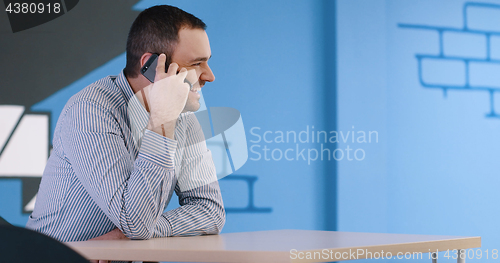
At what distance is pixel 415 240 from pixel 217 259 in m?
0.48

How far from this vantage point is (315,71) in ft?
9.61

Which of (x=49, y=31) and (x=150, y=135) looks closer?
(x=150, y=135)

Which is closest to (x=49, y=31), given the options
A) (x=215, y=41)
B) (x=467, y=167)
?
(x=215, y=41)

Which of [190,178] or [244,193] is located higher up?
[190,178]

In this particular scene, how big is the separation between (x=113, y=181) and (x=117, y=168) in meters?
0.04

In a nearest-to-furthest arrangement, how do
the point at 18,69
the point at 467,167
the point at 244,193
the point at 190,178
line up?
the point at 190,178 < the point at 18,69 < the point at 244,193 < the point at 467,167

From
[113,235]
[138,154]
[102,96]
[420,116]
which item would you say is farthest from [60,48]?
[420,116]

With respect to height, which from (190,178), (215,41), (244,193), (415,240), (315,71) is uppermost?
(215,41)

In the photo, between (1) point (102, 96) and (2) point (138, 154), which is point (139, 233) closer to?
(2) point (138, 154)

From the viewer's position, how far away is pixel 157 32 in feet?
4.53

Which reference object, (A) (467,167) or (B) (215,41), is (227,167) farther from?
(A) (467,167)

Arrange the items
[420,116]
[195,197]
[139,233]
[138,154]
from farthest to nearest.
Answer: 1. [420,116]
2. [195,197]
3. [138,154]
4. [139,233]

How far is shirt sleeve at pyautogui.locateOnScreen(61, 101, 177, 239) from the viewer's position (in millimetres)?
1076

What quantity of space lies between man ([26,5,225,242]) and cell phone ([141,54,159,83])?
27mm
